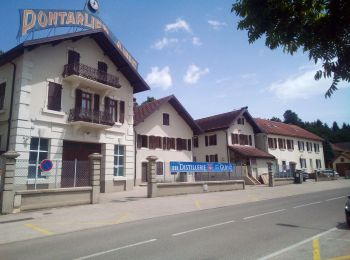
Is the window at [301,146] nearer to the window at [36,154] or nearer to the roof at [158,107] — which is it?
the roof at [158,107]

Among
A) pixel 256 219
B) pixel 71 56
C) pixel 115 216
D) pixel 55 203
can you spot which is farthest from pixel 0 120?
pixel 256 219

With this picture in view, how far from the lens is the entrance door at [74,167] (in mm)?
18328

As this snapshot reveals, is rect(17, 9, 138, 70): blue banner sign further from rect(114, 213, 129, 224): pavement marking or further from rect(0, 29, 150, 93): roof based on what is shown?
rect(114, 213, 129, 224): pavement marking

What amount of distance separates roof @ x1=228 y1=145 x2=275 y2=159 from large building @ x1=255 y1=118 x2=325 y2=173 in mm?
2190

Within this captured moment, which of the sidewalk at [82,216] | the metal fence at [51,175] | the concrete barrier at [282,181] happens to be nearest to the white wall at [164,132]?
the concrete barrier at [282,181]

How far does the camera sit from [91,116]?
73.5 ft

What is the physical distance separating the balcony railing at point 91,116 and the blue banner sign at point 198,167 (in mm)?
6280

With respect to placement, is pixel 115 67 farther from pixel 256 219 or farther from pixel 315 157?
pixel 315 157

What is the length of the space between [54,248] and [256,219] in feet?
24.1

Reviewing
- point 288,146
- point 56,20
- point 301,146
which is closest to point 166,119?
point 56,20

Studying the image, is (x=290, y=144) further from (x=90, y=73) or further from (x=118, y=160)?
(x=90, y=73)

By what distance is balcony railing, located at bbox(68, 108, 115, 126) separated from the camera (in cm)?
2159

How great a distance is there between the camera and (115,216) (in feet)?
43.7

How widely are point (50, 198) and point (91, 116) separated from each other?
843 cm
